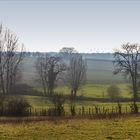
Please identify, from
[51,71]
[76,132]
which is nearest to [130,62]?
[51,71]

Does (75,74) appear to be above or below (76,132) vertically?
above

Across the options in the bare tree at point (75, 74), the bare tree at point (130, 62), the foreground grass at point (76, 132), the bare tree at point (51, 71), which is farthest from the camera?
the bare tree at point (75, 74)

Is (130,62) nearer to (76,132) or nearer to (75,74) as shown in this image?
(75,74)

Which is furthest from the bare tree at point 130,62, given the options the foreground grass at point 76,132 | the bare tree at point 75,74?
the foreground grass at point 76,132

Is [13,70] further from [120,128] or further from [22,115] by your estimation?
[120,128]

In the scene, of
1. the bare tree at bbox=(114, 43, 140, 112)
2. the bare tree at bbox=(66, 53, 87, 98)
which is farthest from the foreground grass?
the bare tree at bbox=(66, 53, 87, 98)

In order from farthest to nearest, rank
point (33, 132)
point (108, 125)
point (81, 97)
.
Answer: point (81, 97) → point (108, 125) → point (33, 132)

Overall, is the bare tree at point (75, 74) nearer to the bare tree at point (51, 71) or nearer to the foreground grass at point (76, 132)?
the bare tree at point (51, 71)

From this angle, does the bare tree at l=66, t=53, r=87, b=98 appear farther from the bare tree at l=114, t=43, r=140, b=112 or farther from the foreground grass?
the foreground grass

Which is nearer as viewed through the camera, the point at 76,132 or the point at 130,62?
the point at 76,132

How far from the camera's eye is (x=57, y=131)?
25.1 meters

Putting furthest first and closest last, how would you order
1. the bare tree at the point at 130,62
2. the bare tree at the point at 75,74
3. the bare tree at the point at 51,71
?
1. the bare tree at the point at 75,74
2. the bare tree at the point at 51,71
3. the bare tree at the point at 130,62

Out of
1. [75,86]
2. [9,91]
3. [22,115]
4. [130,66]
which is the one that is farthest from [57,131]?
[75,86]

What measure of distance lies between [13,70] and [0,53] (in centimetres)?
1212
